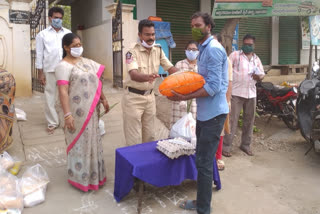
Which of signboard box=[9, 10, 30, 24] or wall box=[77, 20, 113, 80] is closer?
signboard box=[9, 10, 30, 24]

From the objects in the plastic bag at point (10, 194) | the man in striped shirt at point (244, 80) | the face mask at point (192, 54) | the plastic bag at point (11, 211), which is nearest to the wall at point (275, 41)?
the man in striped shirt at point (244, 80)

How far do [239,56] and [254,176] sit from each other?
6.01ft

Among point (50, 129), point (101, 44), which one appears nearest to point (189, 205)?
point (50, 129)

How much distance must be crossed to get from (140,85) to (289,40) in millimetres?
11677

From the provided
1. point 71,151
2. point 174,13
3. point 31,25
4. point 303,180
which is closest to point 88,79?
point 71,151

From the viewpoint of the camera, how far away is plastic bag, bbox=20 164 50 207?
10.1 feet

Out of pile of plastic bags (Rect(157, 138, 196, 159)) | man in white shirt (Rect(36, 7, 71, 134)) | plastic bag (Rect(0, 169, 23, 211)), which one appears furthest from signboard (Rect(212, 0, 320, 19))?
plastic bag (Rect(0, 169, 23, 211))

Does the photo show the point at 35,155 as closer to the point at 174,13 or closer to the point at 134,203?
the point at 134,203

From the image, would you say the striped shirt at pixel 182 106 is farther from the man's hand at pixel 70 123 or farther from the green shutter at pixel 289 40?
the green shutter at pixel 289 40

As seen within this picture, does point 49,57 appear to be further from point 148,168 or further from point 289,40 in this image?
point 289,40

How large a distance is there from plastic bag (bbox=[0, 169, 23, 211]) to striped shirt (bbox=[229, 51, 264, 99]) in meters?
3.28

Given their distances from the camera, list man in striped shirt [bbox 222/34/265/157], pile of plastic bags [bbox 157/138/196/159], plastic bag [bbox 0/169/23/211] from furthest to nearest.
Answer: man in striped shirt [bbox 222/34/265/157], pile of plastic bags [bbox 157/138/196/159], plastic bag [bbox 0/169/23/211]

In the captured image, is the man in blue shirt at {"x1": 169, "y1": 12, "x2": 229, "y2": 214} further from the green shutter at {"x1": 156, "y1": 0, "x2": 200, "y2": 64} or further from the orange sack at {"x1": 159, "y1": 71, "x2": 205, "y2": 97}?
the green shutter at {"x1": 156, "y1": 0, "x2": 200, "y2": 64}

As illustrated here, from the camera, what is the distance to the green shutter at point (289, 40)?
1309cm
